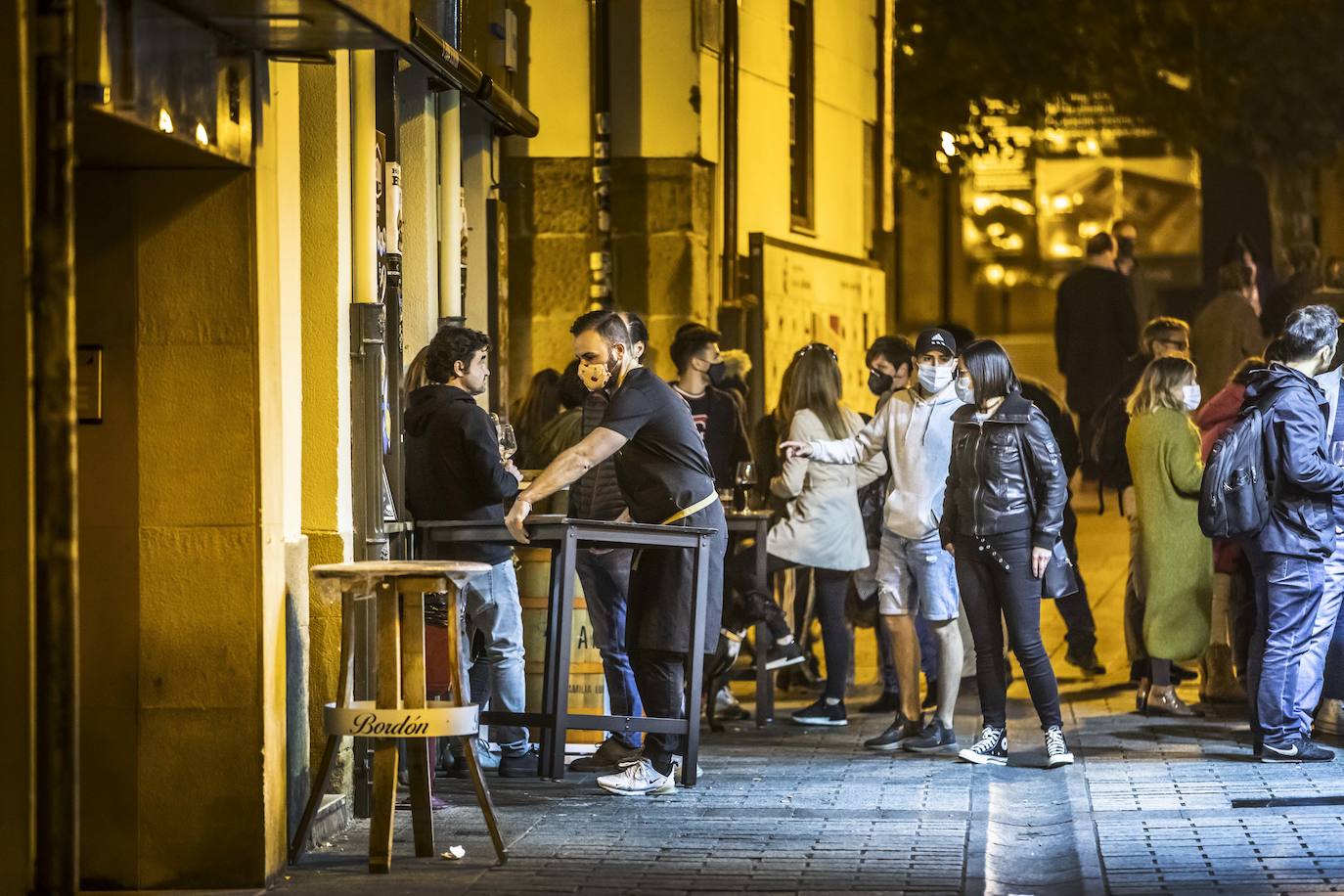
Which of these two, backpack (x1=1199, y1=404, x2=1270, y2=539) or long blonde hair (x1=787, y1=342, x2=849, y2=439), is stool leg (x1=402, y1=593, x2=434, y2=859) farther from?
long blonde hair (x1=787, y1=342, x2=849, y2=439)

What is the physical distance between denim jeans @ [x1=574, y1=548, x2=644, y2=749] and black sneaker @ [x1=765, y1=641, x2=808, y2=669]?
60.2 inches

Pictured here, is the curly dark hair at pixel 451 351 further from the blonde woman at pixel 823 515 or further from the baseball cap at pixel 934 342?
the blonde woman at pixel 823 515

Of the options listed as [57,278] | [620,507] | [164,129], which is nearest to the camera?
[57,278]

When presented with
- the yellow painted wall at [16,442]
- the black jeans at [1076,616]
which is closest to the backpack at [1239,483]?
the black jeans at [1076,616]

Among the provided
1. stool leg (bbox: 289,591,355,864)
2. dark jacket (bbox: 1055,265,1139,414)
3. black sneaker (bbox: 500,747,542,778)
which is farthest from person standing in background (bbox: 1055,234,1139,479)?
stool leg (bbox: 289,591,355,864)

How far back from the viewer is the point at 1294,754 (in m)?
10.4

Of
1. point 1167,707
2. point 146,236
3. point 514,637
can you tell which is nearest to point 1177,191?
point 1167,707

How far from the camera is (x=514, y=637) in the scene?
1014 cm

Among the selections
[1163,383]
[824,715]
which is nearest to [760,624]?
[824,715]

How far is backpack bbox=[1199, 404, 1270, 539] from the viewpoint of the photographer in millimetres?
10289

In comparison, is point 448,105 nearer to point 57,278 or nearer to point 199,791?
point 199,791

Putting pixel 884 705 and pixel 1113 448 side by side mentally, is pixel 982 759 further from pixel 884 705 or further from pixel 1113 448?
pixel 1113 448

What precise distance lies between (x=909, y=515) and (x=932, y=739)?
1111mm

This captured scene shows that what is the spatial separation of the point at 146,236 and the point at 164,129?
70 cm
